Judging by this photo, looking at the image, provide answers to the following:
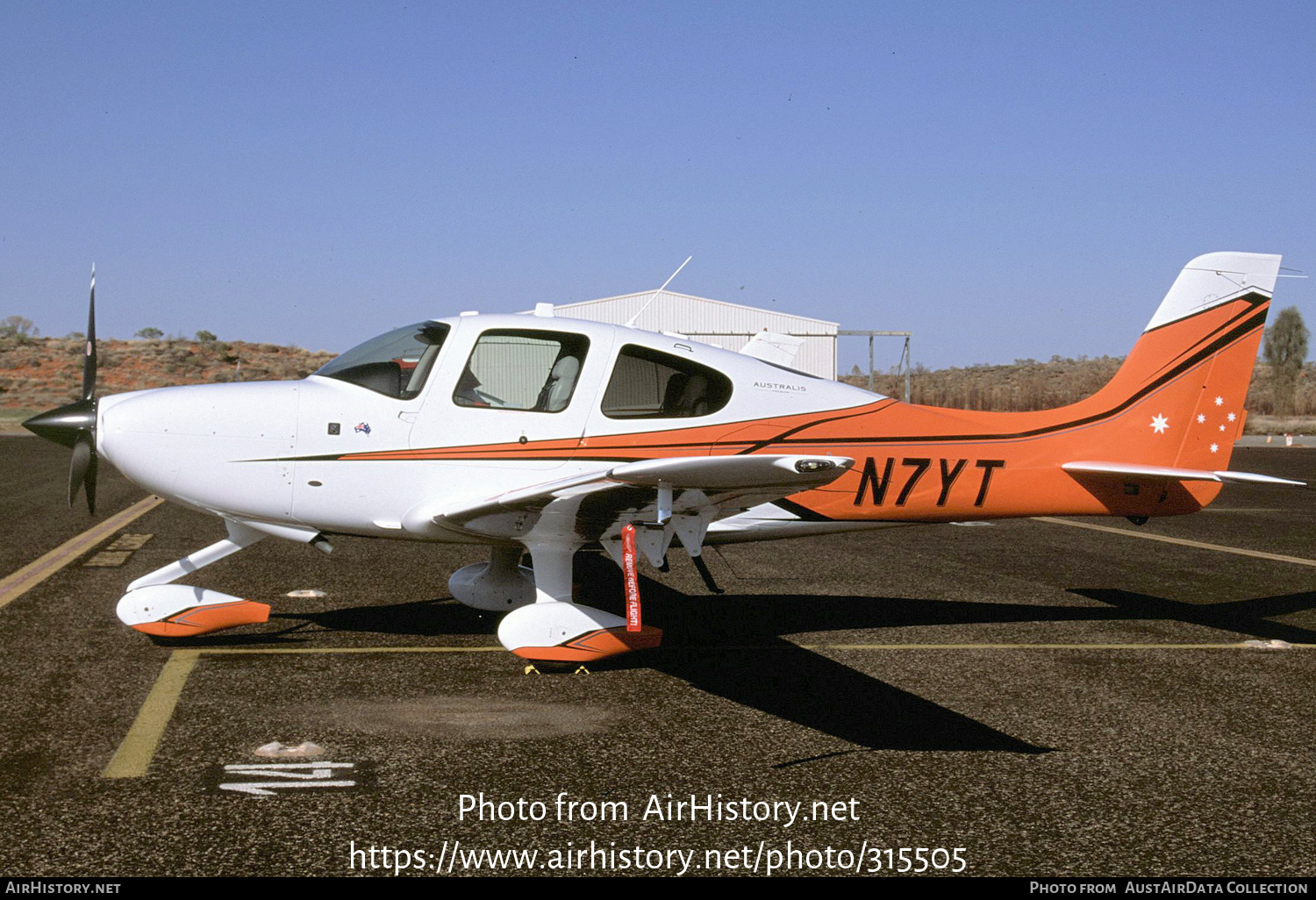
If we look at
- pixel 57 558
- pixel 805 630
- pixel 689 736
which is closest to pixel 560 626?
pixel 689 736

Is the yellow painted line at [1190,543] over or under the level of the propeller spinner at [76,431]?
under

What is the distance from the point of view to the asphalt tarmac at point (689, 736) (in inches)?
148

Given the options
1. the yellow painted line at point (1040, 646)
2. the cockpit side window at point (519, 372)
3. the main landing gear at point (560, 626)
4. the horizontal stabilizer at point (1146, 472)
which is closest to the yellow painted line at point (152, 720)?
the main landing gear at point (560, 626)

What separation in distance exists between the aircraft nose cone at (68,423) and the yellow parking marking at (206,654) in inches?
59.3

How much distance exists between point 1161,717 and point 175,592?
5893mm

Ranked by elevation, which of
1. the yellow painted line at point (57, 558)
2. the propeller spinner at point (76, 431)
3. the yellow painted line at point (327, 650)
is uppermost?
the propeller spinner at point (76, 431)

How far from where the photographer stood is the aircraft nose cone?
21.6 ft

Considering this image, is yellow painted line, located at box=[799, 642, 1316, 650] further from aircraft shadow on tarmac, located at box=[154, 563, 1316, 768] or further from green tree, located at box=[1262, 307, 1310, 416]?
green tree, located at box=[1262, 307, 1310, 416]

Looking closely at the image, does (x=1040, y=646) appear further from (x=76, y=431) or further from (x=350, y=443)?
(x=76, y=431)

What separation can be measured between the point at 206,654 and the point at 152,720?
5.05 feet

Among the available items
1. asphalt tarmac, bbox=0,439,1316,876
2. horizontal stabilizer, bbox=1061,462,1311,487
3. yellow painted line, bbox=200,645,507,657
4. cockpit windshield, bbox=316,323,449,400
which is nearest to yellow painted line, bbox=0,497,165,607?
asphalt tarmac, bbox=0,439,1316,876

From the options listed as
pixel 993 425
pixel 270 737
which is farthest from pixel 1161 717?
pixel 270 737

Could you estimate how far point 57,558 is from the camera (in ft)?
34.0

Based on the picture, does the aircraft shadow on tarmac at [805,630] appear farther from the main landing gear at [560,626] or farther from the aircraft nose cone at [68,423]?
the aircraft nose cone at [68,423]
